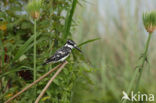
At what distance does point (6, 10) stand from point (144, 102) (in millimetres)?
943

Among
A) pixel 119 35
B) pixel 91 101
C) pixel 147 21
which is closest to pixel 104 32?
pixel 119 35

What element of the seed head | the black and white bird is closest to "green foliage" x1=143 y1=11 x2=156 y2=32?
Answer: the black and white bird

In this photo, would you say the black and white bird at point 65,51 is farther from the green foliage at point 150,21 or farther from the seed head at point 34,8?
the green foliage at point 150,21

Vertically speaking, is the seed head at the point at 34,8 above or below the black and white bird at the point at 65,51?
above

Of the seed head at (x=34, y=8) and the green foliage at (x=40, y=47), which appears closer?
the seed head at (x=34, y=8)

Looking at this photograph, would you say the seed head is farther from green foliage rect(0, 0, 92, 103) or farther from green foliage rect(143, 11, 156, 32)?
green foliage rect(143, 11, 156, 32)

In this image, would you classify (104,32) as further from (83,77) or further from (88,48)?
(83,77)

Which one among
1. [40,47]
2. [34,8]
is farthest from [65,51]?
[40,47]

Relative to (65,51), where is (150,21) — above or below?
above

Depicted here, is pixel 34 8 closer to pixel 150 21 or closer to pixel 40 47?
pixel 40 47

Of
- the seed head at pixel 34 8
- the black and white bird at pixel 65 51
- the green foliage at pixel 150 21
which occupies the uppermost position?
the seed head at pixel 34 8

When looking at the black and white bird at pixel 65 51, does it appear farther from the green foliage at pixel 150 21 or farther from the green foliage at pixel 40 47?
the green foliage at pixel 150 21

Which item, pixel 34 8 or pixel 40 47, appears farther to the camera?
pixel 40 47

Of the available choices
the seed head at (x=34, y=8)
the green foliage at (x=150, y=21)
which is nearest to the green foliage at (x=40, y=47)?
the seed head at (x=34, y=8)
